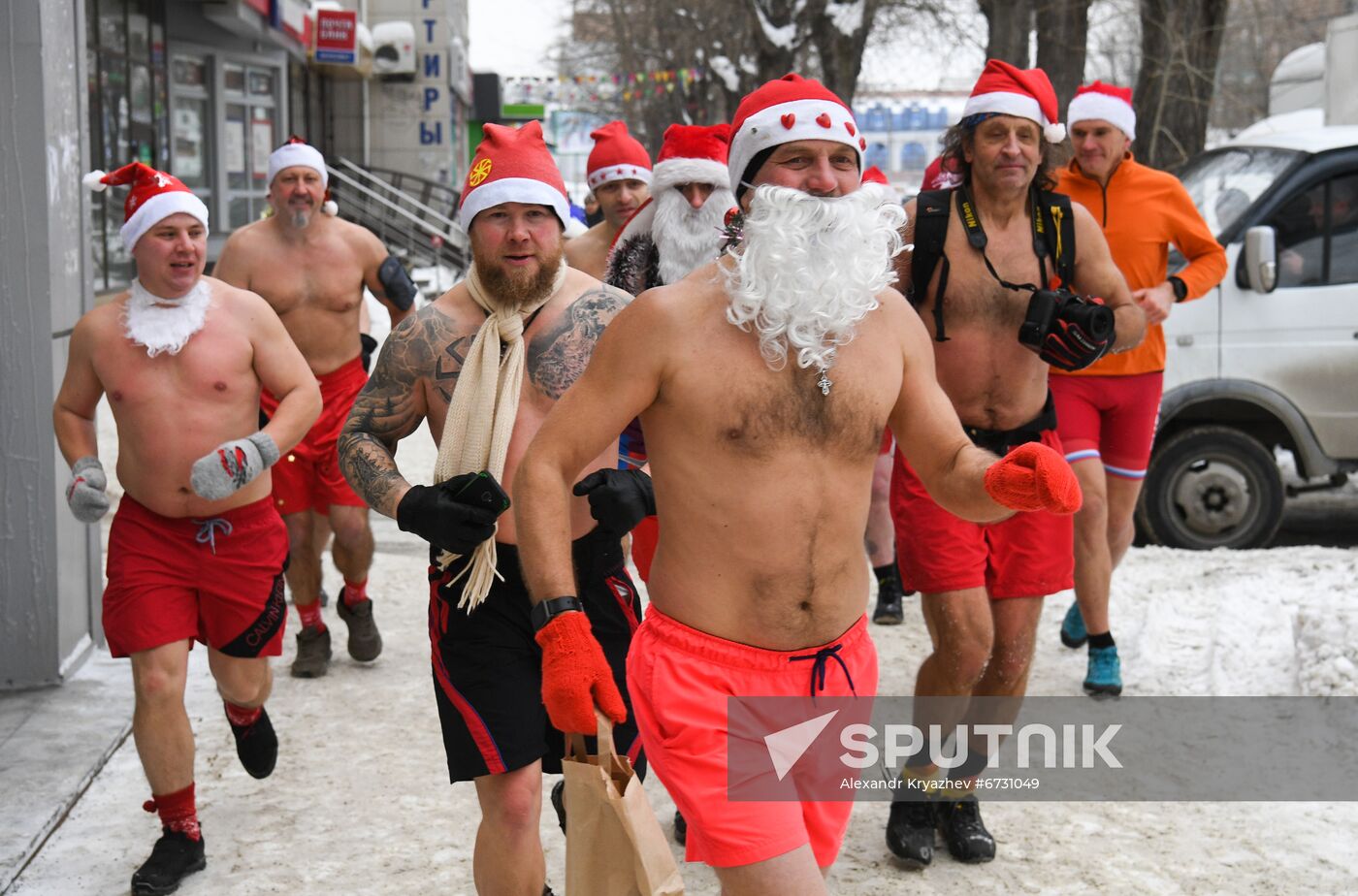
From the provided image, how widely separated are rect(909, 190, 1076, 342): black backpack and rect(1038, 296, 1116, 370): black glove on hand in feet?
0.97

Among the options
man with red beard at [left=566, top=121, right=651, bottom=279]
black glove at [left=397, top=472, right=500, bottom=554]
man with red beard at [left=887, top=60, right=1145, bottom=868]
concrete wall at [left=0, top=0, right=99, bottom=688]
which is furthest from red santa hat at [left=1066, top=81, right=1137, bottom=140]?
concrete wall at [left=0, top=0, right=99, bottom=688]

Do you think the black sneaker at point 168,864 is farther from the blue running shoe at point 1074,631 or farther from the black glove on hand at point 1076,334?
the blue running shoe at point 1074,631

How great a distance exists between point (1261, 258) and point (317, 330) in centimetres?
464

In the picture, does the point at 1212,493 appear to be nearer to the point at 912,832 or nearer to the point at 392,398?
the point at 912,832

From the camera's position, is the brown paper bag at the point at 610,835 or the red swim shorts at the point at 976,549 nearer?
the brown paper bag at the point at 610,835

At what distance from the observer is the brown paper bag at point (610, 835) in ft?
8.65

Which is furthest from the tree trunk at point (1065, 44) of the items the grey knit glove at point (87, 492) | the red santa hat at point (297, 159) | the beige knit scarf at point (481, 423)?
the beige knit scarf at point (481, 423)

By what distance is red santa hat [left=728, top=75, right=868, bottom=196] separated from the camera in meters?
3.20

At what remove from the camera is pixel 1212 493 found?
28.3ft

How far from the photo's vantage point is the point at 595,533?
3.81m

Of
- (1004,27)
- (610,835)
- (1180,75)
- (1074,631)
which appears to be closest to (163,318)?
(610,835)

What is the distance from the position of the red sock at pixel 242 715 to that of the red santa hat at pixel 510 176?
182cm

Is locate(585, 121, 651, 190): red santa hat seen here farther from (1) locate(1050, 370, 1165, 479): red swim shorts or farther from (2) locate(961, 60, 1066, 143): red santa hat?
(2) locate(961, 60, 1066, 143): red santa hat

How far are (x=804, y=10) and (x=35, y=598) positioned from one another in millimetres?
17950
